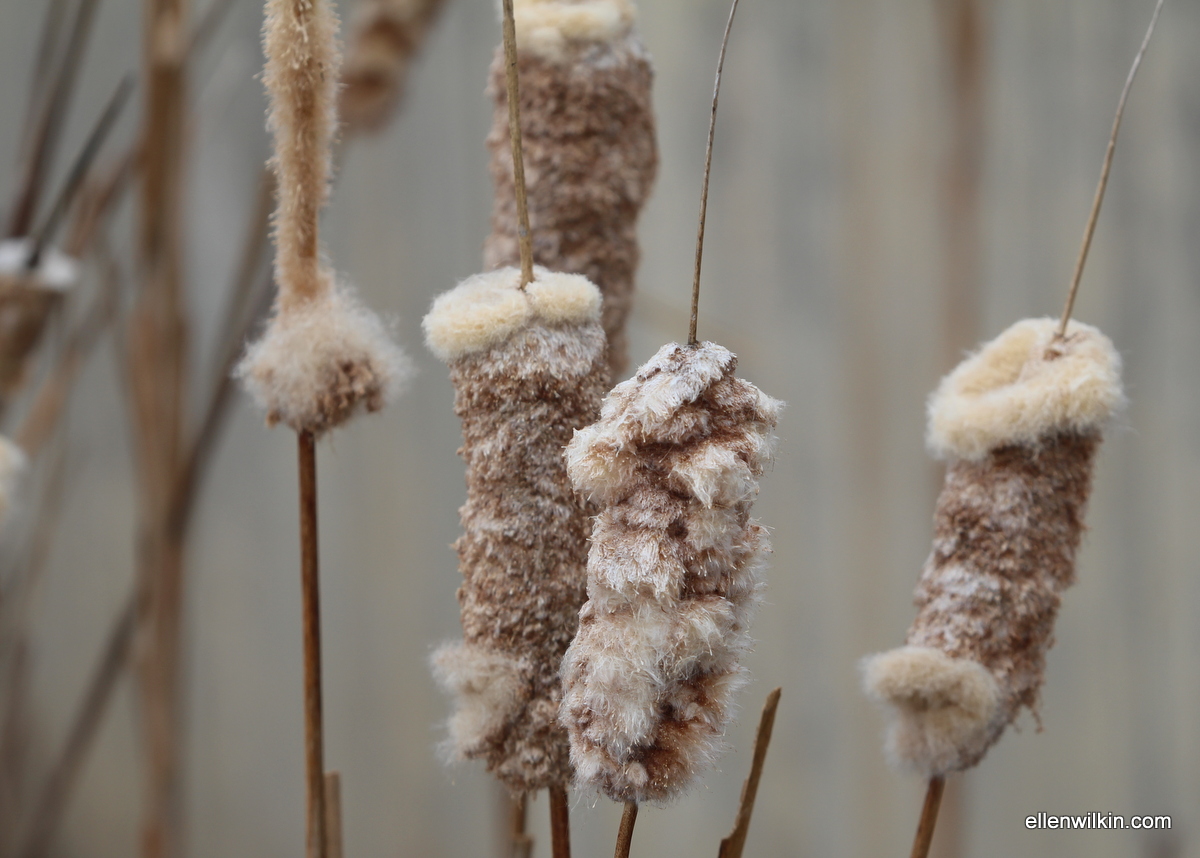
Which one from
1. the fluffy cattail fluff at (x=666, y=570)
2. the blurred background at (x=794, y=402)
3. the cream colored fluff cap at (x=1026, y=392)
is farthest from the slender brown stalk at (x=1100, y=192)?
the blurred background at (x=794, y=402)

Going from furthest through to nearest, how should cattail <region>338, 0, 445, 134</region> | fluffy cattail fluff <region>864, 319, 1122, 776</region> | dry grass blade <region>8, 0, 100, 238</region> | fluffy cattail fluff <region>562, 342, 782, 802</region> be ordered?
cattail <region>338, 0, 445, 134</region>, dry grass blade <region>8, 0, 100, 238</region>, fluffy cattail fluff <region>864, 319, 1122, 776</region>, fluffy cattail fluff <region>562, 342, 782, 802</region>

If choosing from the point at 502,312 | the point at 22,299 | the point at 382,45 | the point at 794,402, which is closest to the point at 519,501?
the point at 502,312

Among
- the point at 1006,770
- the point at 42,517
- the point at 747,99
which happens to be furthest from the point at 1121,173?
the point at 42,517

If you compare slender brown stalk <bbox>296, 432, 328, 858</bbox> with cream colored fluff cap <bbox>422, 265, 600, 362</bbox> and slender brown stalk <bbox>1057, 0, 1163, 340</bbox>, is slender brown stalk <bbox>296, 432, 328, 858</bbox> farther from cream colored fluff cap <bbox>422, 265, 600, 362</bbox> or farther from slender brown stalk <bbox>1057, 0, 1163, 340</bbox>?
slender brown stalk <bbox>1057, 0, 1163, 340</bbox>

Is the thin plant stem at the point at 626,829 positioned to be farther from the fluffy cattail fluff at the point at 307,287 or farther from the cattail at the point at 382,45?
the cattail at the point at 382,45

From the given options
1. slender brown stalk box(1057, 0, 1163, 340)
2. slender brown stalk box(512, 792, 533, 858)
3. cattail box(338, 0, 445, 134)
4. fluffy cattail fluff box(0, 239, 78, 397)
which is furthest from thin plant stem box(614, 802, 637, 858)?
cattail box(338, 0, 445, 134)

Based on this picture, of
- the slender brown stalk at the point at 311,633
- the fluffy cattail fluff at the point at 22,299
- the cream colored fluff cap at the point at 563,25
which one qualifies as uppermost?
the cream colored fluff cap at the point at 563,25
